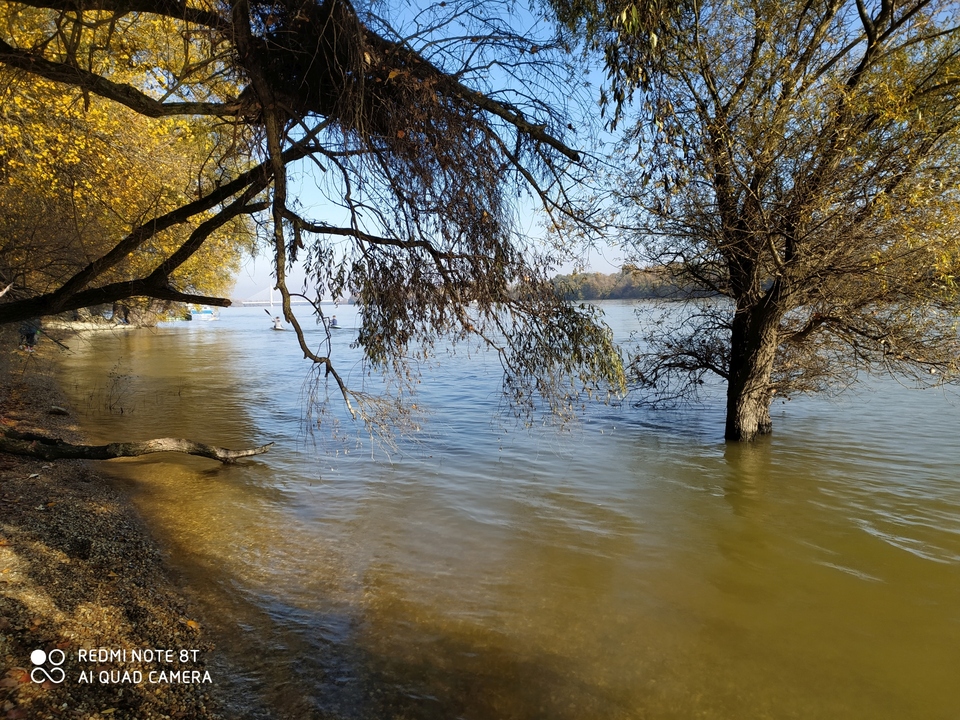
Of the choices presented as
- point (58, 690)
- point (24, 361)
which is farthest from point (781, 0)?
point (24, 361)

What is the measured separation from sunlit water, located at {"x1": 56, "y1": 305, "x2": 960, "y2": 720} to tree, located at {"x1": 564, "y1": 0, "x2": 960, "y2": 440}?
274cm

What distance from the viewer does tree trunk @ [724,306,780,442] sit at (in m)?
11.2

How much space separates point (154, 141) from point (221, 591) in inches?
346

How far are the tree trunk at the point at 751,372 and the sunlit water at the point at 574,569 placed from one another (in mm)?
717

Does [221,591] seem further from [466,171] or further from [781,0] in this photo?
[781,0]

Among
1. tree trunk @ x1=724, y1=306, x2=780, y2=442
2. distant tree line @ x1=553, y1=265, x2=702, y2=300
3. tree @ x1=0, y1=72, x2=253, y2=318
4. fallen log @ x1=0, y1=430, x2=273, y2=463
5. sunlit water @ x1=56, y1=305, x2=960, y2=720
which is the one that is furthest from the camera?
tree trunk @ x1=724, y1=306, x2=780, y2=442

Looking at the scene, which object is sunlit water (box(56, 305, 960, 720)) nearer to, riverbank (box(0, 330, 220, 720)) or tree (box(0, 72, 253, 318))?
riverbank (box(0, 330, 220, 720))

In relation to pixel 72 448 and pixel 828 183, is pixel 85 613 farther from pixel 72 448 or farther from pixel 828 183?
pixel 828 183

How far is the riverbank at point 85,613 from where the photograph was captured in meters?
3.26

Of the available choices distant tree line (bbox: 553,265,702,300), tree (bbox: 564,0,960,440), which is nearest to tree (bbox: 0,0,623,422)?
distant tree line (bbox: 553,265,702,300)

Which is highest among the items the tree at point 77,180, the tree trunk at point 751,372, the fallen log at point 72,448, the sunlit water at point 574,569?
the tree at point 77,180

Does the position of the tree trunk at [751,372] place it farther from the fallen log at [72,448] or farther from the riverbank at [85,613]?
the riverbank at [85,613]

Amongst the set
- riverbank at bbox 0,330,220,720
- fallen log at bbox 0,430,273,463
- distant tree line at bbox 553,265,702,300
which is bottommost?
riverbank at bbox 0,330,220,720

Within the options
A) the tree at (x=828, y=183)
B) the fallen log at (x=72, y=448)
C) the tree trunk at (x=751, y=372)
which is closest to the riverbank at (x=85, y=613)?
the fallen log at (x=72, y=448)
